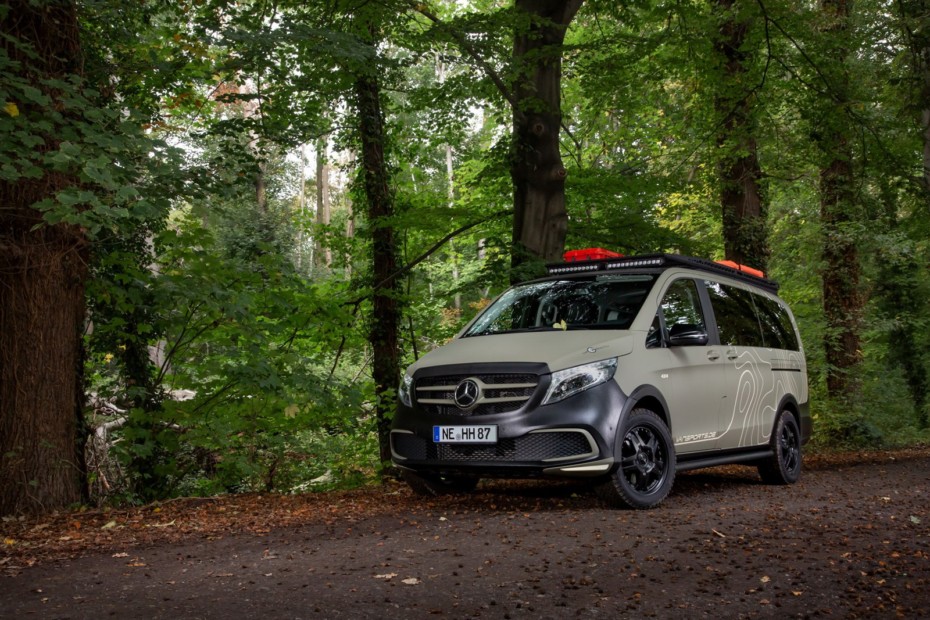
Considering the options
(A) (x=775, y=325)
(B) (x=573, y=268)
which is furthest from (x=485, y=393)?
(A) (x=775, y=325)

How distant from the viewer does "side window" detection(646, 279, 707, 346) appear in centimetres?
777

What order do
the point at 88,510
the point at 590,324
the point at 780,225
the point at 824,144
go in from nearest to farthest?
the point at 590,324, the point at 88,510, the point at 824,144, the point at 780,225

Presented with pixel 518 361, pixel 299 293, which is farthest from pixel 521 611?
pixel 299 293

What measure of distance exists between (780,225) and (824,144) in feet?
42.0

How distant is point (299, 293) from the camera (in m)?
11.6

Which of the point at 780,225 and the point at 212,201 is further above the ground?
the point at 780,225

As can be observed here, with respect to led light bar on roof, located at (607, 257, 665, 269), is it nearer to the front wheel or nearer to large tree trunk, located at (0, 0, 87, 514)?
the front wheel

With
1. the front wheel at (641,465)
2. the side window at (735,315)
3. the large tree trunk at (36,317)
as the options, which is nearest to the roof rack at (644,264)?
the side window at (735,315)

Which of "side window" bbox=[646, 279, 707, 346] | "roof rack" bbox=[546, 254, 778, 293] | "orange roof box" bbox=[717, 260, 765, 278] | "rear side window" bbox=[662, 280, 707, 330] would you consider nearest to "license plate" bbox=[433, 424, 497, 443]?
"side window" bbox=[646, 279, 707, 346]

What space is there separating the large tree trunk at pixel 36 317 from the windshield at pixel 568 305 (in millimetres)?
3825

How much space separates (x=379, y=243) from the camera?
49.1ft

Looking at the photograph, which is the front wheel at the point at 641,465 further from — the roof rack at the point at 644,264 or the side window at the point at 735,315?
the side window at the point at 735,315

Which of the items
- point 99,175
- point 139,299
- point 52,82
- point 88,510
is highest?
point 52,82

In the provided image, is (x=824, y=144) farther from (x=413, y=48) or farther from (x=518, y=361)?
(x=518, y=361)
